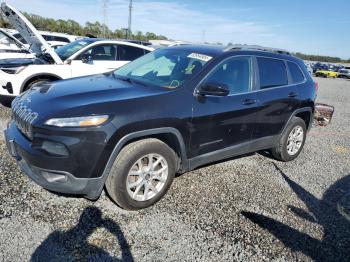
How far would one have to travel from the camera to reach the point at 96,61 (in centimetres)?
772

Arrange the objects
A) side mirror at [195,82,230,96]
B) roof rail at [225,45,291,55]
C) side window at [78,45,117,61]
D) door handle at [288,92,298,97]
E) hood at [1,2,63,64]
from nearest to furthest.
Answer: side mirror at [195,82,230,96] < roof rail at [225,45,291,55] < door handle at [288,92,298,97] < hood at [1,2,63,64] < side window at [78,45,117,61]

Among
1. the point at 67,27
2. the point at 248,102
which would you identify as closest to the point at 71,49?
the point at 248,102

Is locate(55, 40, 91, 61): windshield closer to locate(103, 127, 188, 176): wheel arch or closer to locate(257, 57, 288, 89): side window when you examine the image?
locate(257, 57, 288, 89): side window

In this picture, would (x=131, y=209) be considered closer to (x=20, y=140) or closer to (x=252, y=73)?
(x=20, y=140)

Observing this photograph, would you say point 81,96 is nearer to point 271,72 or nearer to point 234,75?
point 234,75

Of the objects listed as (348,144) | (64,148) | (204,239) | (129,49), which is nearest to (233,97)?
(204,239)

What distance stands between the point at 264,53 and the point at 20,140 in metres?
3.44

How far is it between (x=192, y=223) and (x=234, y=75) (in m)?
1.96

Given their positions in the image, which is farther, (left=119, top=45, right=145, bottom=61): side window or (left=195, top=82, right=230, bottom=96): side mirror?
(left=119, top=45, right=145, bottom=61): side window

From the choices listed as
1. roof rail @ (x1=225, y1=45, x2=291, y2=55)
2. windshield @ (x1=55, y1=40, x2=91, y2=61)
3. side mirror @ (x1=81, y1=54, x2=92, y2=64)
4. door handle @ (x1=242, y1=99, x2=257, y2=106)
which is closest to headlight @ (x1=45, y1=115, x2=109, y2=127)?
door handle @ (x1=242, y1=99, x2=257, y2=106)

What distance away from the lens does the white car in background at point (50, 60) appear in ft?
21.8

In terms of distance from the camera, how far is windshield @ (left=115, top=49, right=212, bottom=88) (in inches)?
152

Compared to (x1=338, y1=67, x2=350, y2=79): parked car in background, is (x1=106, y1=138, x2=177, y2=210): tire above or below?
above

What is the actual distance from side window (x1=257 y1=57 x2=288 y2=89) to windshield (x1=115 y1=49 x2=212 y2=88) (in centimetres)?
98
